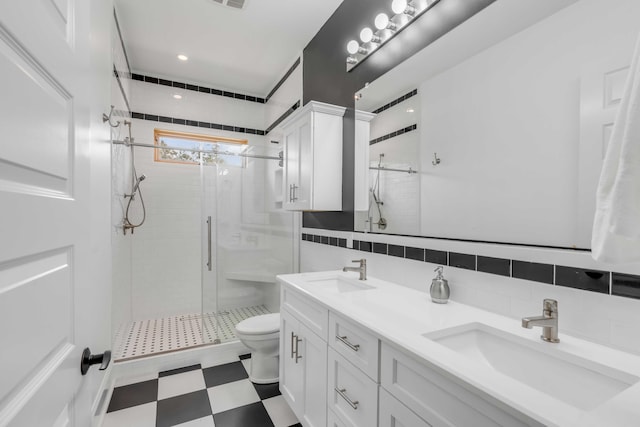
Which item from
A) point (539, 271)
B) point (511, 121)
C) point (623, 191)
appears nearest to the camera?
point (623, 191)

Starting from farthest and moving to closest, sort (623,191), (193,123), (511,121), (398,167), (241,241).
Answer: (193,123), (241,241), (398,167), (511,121), (623,191)

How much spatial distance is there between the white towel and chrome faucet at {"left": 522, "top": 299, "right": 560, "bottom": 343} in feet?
1.14

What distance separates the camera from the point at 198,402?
2.01 m

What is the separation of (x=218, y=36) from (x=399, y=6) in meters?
1.74

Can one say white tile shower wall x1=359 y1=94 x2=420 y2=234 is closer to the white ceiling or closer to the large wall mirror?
the large wall mirror

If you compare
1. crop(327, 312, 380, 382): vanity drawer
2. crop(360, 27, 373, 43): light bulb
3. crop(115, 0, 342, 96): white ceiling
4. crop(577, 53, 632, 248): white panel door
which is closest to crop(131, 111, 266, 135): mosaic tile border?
crop(115, 0, 342, 96): white ceiling

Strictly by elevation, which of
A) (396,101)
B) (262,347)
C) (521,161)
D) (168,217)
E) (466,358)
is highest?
(396,101)

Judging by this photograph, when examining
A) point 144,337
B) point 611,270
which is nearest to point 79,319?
point 611,270

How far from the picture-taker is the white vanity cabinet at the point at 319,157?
2238 mm

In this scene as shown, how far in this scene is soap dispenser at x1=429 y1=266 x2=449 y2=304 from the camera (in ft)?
4.30

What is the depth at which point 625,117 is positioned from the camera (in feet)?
1.99

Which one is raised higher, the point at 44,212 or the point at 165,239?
the point at 44,212

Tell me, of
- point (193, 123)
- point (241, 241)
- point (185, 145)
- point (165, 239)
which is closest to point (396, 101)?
point (241, 241)

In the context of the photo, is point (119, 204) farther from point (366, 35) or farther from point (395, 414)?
point (395, 414)
